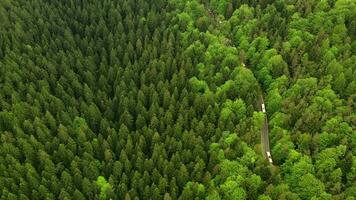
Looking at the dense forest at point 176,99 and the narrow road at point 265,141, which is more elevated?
the dense forest at point 176,99

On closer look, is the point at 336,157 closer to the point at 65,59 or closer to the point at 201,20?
the point at 201,20

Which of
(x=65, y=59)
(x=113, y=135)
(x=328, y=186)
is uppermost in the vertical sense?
(x=65, y=59)

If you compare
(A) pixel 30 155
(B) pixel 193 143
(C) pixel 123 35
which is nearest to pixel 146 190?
(B) pixel 193 143

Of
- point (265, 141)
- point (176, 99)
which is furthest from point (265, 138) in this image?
point (176, 99)

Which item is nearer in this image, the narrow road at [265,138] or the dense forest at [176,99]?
the dense forest at [176,99]

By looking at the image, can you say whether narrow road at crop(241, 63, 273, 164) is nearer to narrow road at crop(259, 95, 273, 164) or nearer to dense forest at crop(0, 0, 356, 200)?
narrow road at crop(259, 95, 273, 164)

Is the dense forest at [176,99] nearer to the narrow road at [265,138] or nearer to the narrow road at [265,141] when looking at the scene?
the narrow road at [265,138]

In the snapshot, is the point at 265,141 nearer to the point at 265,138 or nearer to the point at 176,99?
the point at 265,138

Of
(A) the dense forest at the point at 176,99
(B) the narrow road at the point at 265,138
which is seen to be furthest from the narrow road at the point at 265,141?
(A) the dense forest at the point at 176,99

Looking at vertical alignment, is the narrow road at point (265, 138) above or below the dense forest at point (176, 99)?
below
